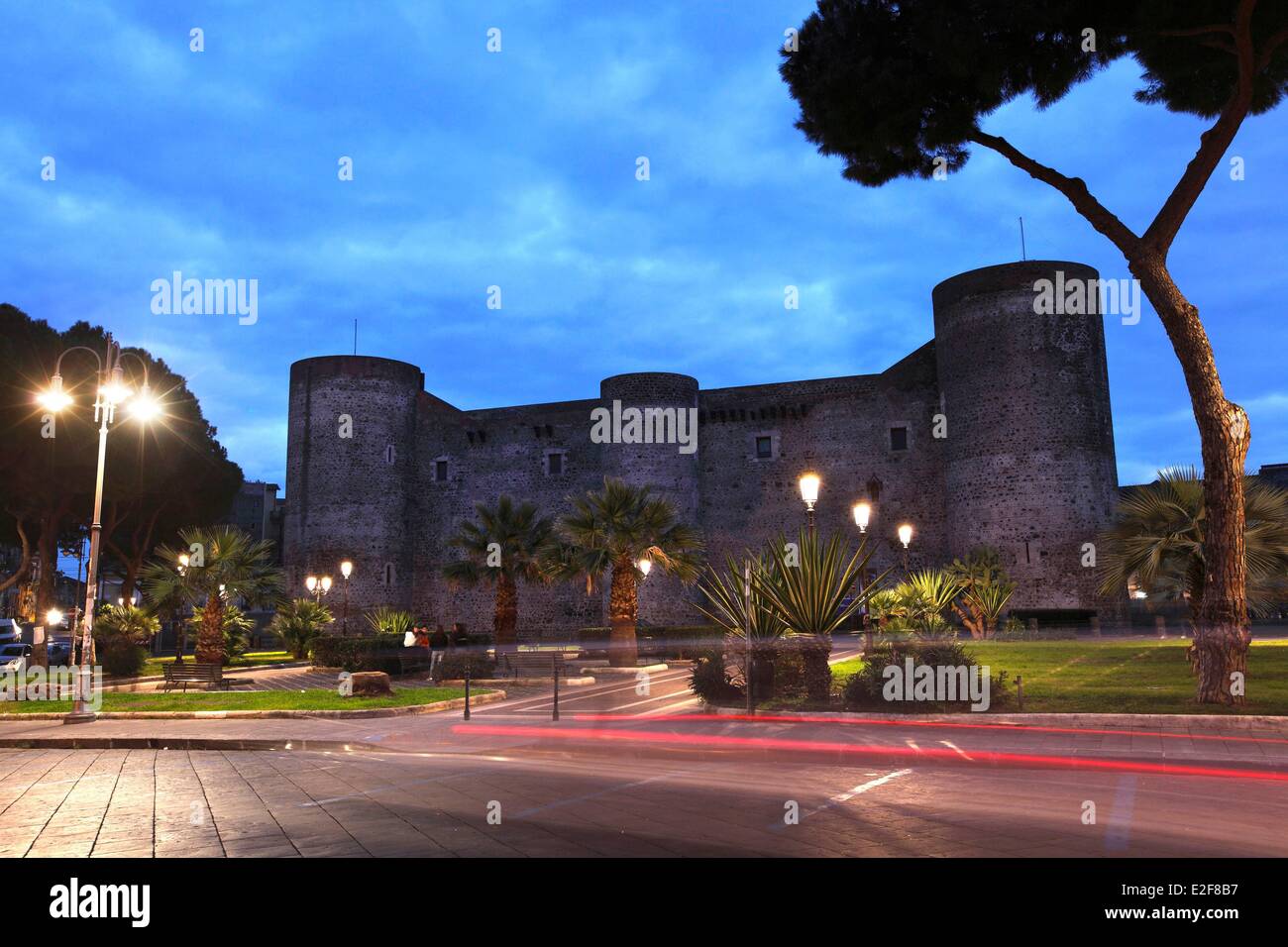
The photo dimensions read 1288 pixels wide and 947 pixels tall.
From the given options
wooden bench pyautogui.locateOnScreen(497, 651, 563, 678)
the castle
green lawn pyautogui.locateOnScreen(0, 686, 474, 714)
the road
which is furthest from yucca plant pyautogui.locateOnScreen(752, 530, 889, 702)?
the castle

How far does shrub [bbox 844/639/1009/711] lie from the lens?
12.2 metres

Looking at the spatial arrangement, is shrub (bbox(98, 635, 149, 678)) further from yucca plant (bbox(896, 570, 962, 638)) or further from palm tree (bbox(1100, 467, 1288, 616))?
palm tree (bbox(1100, 467, 1288, 616))

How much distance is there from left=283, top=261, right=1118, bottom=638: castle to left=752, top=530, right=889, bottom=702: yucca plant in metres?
21.6

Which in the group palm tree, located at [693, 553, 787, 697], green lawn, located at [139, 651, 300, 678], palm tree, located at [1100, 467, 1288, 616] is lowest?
green lawn, located at [139, 651, 300, 678]

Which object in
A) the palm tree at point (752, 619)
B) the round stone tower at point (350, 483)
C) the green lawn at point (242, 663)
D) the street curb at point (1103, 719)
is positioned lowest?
the green lawn at point (242, 663)

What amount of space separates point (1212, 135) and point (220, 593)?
73.7 feet

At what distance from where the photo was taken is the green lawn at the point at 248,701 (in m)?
15.6

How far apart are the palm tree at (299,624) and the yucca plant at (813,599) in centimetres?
1889

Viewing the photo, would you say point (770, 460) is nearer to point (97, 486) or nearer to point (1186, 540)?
point (1186, 540)

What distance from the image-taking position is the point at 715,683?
14.0 m

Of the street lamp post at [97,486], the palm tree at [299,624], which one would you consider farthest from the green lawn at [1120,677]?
the palm tree at [299,624]

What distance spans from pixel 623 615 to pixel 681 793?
18674 millimetres

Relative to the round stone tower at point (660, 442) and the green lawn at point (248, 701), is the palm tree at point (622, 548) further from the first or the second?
the round stone tower at point (660, 442)
